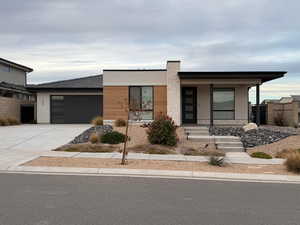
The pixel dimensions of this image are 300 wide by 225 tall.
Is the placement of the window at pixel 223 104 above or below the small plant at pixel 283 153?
above

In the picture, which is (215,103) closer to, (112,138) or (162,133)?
(162,133)

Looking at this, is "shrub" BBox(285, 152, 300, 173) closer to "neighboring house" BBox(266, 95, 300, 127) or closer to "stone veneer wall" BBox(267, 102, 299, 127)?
"neighboring house" BBox(266, 95, 300, 127)

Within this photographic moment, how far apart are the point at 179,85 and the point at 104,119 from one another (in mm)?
5161

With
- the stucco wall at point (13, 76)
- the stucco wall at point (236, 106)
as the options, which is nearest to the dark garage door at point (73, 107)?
the stucco wall at point (13, 76)

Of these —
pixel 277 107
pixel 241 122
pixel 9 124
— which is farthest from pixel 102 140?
pixel 277 107

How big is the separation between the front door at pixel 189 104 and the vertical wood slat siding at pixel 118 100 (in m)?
1.98

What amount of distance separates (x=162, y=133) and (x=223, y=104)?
28.6ft

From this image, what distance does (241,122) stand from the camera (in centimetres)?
2391

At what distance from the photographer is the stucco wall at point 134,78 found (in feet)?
76.1

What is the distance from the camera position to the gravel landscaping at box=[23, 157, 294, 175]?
1188cm

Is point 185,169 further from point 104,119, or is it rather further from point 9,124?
point 9,124

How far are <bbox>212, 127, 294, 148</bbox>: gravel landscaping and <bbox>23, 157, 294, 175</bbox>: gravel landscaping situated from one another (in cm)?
513

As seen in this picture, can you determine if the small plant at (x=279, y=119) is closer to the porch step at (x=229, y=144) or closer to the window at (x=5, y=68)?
the porch step at (x=229, y=144)

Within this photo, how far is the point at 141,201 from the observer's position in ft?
25.2
